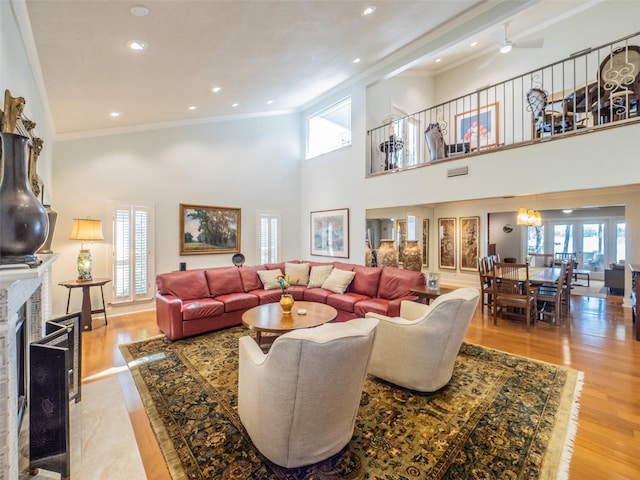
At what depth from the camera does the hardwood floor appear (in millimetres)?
1939

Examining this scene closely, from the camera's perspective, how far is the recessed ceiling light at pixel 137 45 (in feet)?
9.05

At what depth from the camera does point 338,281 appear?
5121 mm

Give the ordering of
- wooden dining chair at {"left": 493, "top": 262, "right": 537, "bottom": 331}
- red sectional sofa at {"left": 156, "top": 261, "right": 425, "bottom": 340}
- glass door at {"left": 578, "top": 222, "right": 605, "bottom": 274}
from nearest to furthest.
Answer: red sectional sofa at {"left": 156, "top": 261, "right": 425, "bottom": 340}
wooden dining chair at {"left": 493, "top": 262, "right": 537, "bottom": 331}
glass door at {"left": 578, "top": 222, "right": 605, "bottom": 274}

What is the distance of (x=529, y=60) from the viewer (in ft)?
22.3

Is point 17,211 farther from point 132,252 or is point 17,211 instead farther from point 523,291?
point 523,291

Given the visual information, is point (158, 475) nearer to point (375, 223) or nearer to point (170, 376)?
point (170, 376)

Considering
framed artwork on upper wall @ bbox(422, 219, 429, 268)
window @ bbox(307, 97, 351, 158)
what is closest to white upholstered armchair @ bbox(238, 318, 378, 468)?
window @ bbox(307, 97, 351, 158)

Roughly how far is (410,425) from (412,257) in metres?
3.84

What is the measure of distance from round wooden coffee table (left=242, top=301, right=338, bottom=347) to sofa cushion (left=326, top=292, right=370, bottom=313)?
674 mm

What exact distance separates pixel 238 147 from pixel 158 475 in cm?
606

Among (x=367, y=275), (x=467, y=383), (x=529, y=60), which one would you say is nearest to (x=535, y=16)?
(x=529, y=60)

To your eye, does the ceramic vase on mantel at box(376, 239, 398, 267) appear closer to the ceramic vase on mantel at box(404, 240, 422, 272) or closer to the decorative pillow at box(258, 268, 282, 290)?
the ceramic vase on mantel at box(404, 240, 422, 272)

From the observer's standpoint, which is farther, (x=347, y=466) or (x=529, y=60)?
(x=529, y=60)

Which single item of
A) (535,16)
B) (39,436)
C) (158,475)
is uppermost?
(535,16)
